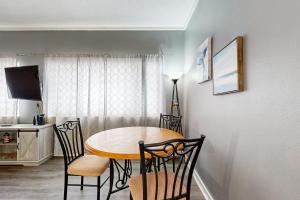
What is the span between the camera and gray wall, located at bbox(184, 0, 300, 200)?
0.92 meters

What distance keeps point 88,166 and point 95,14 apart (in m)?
2.61

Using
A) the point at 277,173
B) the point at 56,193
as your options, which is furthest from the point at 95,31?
the point at 277,173

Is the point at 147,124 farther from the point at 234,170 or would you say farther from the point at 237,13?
the point at 237,13

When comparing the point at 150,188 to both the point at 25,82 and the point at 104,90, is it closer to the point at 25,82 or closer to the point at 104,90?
the point at 104,90

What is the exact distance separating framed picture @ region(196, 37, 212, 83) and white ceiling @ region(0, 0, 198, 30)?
0.94 metres

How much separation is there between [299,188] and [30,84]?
4136 mm

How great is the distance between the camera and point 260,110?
118 centimetres

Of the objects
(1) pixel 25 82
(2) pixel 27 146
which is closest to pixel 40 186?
(2) pixel 27 146

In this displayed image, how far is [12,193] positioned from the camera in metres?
2.33

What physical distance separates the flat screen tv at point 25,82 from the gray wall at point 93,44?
0.28 m

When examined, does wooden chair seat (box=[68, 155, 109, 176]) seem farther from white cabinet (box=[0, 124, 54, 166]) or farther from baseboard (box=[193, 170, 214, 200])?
white cabinet (box=[0, 124, 54, 166])

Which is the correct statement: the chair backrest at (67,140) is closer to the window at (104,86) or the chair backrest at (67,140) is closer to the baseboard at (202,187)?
the window at (104,86)

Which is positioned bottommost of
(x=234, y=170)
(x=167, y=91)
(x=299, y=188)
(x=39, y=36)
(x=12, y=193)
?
(x=12, y=193)

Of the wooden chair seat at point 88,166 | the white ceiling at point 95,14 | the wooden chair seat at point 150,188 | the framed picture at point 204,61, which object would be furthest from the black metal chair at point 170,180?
the white ceiling at point 95,14
